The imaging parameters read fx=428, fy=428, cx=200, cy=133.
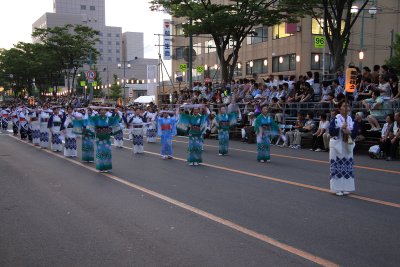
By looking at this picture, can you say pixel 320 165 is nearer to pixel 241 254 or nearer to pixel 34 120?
pixel 241 254

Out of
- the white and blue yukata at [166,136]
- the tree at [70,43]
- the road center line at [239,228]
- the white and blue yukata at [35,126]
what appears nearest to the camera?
the road center line at [239,228]

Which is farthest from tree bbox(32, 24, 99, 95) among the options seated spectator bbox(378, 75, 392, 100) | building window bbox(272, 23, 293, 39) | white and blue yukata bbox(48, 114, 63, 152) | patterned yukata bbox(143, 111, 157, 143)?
seated spectator bbox(378, 75, 392, 100)

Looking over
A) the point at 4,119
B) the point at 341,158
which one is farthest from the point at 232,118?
the point at 4,119

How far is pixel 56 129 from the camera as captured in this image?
53.5 ft

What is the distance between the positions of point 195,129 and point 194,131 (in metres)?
0.07

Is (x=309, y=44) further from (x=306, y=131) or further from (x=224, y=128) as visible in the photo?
(x=224, y=128)

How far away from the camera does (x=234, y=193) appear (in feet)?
27.7

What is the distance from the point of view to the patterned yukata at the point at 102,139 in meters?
11.2

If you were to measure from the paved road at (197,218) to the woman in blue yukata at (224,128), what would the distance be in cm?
331

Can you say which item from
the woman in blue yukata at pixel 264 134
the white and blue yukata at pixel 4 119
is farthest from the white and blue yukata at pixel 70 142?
the white and blue yukata at pixel 4 119

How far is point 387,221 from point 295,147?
434 inches

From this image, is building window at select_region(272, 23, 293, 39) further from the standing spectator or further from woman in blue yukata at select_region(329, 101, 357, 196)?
woman in blue yukata at select_region(329, 101, 357, 196)

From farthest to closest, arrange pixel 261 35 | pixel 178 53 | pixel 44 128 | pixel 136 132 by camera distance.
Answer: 1. pixel 178 53
2. pixel 261 35
3. pixel 44 128
4. pixel 136 132

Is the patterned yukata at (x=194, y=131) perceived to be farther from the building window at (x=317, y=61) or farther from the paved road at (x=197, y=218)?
the building window at (x=317, y=61)
